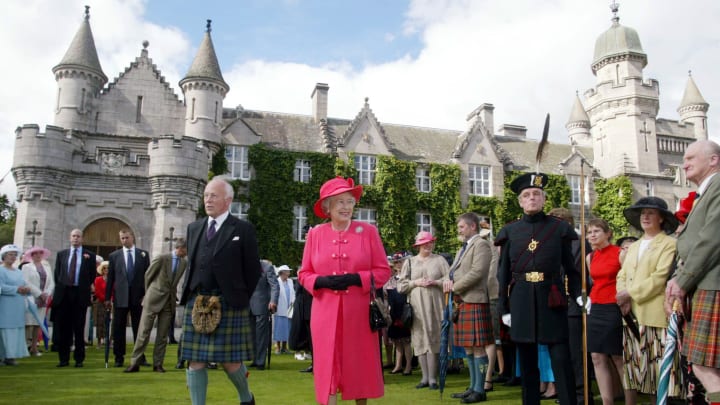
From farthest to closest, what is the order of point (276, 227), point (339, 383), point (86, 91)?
point (276, 227)
point (86, 91)
point (339, 383)

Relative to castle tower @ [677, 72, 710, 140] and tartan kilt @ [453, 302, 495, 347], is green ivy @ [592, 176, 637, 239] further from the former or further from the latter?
tartan kilt @ [453, 302, 495, 347]

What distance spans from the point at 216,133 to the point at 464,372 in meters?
20.6

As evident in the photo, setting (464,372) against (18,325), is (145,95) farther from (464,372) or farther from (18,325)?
(464,372)

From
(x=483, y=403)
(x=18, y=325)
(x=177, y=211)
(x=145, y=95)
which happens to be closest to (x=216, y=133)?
(x=145, y=95)

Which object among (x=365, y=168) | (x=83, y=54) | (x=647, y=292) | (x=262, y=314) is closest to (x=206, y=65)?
(x=83, y=54)

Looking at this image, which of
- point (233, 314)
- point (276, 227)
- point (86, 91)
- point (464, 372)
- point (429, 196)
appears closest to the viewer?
point (233, 314)

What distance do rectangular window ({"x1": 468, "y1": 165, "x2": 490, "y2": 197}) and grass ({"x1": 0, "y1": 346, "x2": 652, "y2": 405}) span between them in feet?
79.9

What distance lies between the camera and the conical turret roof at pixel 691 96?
1978 inches

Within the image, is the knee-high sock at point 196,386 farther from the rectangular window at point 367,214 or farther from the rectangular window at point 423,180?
the rectangular window at point 423,180

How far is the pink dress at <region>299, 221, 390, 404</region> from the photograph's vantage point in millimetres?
4844

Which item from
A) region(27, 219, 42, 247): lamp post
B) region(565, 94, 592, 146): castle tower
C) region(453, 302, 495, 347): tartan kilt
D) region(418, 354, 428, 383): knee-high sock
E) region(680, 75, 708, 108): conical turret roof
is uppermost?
region(680, 75, 708, 108): conical turret roof

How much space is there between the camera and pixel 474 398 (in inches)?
273

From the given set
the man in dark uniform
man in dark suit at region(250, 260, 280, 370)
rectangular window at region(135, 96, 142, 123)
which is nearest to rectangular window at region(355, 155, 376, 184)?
rectangular window at region(135, 96, 142, 123)

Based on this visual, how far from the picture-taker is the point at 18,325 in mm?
10180
